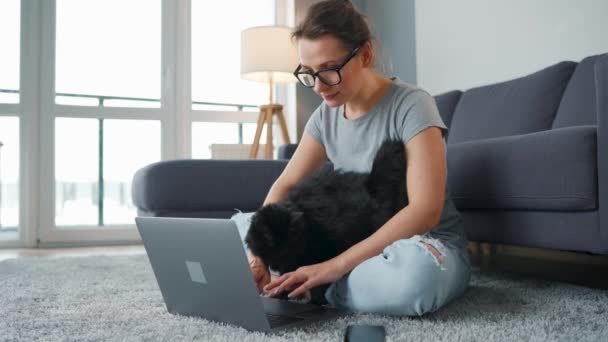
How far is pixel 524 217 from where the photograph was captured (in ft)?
5.06

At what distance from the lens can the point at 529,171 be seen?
1486 millimetres

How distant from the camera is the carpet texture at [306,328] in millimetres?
971

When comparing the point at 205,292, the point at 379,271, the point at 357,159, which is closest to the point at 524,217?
the point at 357,159

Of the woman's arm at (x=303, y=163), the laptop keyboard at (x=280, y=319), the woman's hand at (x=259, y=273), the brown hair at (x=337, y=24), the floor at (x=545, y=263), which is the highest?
the brown hair at (x=337, y=24)

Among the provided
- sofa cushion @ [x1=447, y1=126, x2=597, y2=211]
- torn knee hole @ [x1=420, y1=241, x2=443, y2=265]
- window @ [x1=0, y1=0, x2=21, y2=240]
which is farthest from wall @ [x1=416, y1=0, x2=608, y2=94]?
window @ [x1=0, y1=0, x2=21, y2=240]

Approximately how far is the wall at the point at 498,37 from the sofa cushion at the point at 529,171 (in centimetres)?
97

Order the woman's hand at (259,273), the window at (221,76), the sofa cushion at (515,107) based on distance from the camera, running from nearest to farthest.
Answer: the woman's hand at (259,273) < the sofa cushion at (515,107) < the window at (221,76)

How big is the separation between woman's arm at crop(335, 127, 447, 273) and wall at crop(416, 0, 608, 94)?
57.4 inches

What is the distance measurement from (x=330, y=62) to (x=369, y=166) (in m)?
0.26

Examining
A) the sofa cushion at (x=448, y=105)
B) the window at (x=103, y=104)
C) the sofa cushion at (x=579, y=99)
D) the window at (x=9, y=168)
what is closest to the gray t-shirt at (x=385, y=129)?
the sofa cushion at (x=579, y=99)

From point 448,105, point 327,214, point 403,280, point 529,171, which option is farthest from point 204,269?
point 448,105

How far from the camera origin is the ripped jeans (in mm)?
1057

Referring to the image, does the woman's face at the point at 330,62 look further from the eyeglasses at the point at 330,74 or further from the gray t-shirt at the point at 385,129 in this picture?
the gray t-shirt at the point at 385,129

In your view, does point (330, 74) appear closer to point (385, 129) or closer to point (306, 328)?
point (385, 129)
